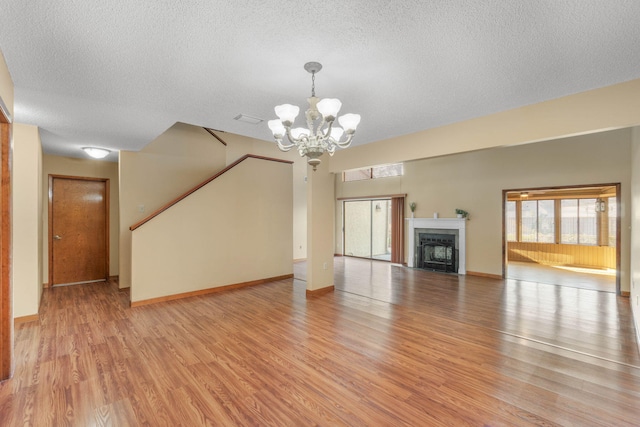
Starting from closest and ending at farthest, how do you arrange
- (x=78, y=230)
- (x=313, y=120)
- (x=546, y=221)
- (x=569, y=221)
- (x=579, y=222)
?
1. (x=313, y=120)
2. (x=78, y=230)
3. (x=579, y=222)
4. (x=569, y=221)
5. (x=546, y=221)

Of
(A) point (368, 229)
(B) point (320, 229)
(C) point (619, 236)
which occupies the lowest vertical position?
(A) point (368, 229)

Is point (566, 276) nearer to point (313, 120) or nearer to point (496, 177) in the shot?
point (496, 177)

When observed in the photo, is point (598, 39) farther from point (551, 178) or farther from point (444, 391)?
point (551, 178)

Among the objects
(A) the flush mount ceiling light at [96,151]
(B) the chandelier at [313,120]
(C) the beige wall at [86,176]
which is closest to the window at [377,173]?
(B) the chandelier at [313,120]

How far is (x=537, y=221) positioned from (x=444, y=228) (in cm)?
403

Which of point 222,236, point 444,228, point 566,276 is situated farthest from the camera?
point 444,228

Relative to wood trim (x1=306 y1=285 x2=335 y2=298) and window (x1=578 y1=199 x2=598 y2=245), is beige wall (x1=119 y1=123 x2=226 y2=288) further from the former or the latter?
Result: window (x1=578 y1=199 x2=598 y2=245)

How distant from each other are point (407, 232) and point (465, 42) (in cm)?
649

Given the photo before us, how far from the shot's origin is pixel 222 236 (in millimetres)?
5465

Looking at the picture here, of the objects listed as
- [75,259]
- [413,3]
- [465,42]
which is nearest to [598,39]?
[465,42]

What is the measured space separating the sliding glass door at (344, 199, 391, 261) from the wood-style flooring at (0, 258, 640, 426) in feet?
15.9

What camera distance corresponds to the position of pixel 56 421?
1.97 meters

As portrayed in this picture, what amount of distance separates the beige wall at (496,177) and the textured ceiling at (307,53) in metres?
3.64

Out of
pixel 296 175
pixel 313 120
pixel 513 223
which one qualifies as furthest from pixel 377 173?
pixel 313 120
